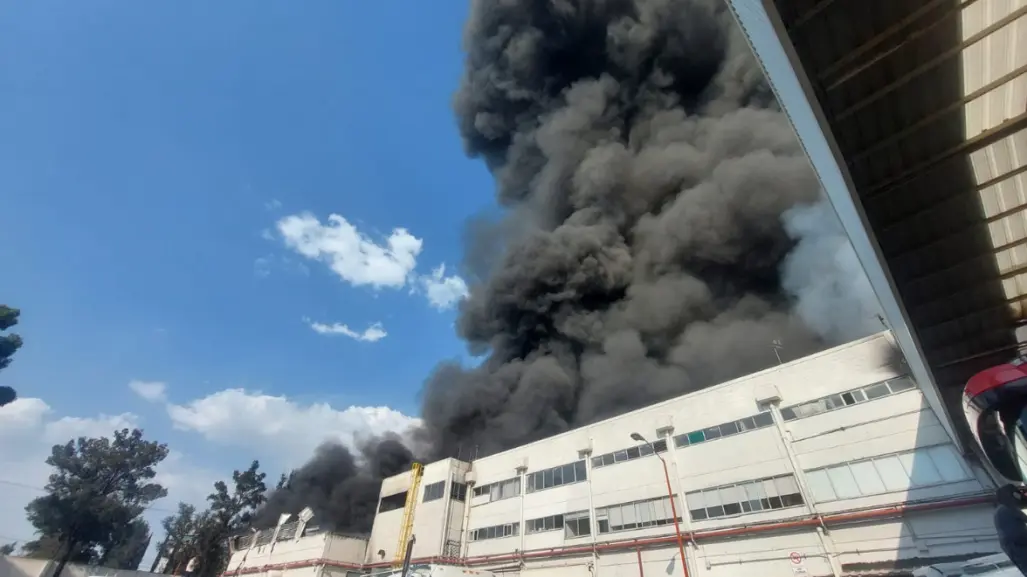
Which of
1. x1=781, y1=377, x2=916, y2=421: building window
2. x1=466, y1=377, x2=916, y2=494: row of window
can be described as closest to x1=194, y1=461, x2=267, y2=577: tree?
x1=466, y1=377, x2=916, y2=494: row of window

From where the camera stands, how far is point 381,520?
3316 centimetres

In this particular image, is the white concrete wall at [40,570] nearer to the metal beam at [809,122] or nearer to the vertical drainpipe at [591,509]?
the vertical drainpipe at [591,509]

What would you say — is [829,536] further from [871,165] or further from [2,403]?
[2,403]

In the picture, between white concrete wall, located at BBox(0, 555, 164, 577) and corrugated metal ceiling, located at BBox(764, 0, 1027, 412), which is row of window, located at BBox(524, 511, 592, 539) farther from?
white concrete wall, located at BBox(0, 555, 164, 577)

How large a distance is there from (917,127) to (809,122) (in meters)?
1.77

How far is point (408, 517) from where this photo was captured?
30406mm

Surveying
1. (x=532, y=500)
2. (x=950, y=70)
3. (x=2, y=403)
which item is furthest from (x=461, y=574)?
(x=2, y=403)

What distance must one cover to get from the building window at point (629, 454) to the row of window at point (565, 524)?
8.12 ft

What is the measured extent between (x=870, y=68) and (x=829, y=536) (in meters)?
16.4

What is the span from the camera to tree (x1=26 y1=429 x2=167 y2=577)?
4378cm

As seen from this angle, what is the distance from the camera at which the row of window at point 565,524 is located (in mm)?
22203

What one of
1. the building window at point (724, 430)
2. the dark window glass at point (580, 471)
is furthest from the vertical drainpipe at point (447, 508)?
the building window at point (724, 430)

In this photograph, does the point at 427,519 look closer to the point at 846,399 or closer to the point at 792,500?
the point at 792,500

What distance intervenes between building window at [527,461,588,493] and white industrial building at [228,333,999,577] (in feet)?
0.23
